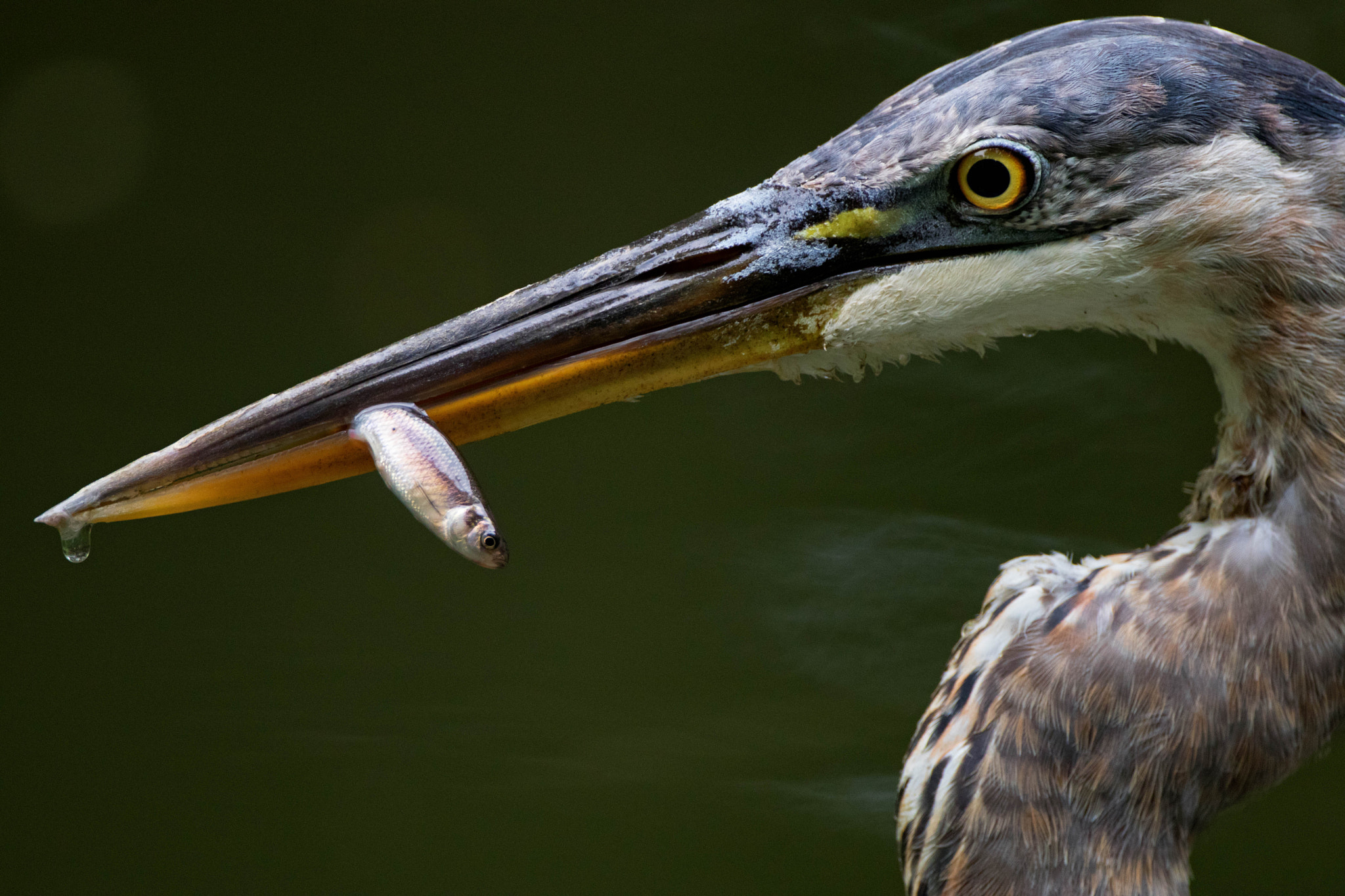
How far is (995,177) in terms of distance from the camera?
99 centimetres

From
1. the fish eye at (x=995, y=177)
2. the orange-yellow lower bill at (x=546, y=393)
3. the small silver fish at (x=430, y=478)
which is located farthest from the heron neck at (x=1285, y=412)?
the small silver fish at (x=430, y=478)

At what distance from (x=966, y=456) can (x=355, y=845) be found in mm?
1943

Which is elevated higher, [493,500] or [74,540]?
[74,540]

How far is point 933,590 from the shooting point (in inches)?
111

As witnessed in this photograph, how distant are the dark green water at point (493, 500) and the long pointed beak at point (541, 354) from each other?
1.65m

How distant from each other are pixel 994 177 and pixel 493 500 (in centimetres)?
199

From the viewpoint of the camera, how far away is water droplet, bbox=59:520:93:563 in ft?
3.25

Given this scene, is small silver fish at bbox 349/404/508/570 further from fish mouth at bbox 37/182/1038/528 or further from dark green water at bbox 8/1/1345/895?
dark green water at bbox 8/1/1345/895

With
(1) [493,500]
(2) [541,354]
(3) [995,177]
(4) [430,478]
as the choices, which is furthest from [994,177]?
(1) [493,500]

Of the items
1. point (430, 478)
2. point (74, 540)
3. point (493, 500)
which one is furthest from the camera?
point (493, 500)

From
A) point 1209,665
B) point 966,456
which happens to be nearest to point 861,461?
point 966,456

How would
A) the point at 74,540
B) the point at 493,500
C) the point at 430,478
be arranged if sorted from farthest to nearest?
the point at 493,500 < the point at 74,540 < the point at 430,478

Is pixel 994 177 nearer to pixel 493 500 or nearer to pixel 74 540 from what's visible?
pixel 74 540

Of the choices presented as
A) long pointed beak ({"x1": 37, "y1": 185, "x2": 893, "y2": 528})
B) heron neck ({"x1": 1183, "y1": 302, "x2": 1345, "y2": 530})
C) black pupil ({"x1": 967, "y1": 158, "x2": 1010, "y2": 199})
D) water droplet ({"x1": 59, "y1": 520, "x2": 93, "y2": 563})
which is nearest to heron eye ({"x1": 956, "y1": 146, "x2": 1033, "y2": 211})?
black pupil ({"x1": 967, "y1": 158, "x2": 1010, "y2": 199})
